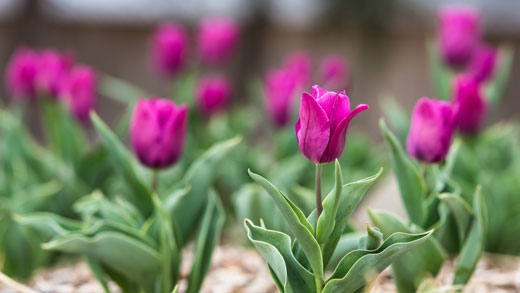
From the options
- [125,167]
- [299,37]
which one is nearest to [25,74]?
[125,167]

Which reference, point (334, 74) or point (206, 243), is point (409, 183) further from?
point (334, 74)

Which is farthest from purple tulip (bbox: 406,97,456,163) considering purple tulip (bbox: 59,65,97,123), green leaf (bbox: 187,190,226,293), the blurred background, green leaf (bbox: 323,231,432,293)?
the blurred background

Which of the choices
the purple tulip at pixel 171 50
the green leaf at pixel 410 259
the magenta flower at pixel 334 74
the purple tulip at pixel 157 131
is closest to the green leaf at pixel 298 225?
the green leaf at pixel 410 259

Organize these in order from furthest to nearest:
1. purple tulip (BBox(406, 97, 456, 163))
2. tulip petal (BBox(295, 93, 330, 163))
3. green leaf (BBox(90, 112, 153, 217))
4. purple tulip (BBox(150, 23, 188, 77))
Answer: purple tulip (BBox(150, 23, 188, 77)) < green leaf (BBox(90, 112, 153, 217)) < purple tulip (BBox(406, 97, 456, 163)) < tulip petal (BBox(295, 93, 330, 163))

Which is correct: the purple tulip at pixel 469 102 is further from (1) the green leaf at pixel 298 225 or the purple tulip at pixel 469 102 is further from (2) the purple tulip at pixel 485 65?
(1) the green leaf at pixel 298 225

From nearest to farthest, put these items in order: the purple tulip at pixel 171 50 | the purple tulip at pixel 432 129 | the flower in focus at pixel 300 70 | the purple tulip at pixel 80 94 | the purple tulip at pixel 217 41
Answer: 1. the purple tulip at pixel 432 129
2. the purple tulip at pixel 80 94
3. the flower in focus at pixel 300 70
4. the purple tulip at pixel 171 50
5. the purple tulip at pixel 217 41

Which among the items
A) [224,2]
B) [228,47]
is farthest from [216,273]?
[224,2]

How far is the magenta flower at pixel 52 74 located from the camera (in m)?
1.15

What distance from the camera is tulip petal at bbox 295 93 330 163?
1.74 feet

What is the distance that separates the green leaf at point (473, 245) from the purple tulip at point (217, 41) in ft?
2.98

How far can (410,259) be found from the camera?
695 mm

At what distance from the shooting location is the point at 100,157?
1138 millimetres

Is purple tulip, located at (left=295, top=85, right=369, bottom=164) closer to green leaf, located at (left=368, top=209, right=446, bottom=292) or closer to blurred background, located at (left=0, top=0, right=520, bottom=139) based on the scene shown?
green leaf, located at (left=368, top=209, right=446, bottom=292)

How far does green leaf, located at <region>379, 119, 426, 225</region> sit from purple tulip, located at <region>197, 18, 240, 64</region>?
86cm
